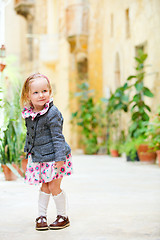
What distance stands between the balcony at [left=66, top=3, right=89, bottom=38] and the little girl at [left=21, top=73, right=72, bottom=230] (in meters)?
11.1

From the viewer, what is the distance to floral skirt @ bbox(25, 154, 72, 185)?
8.69 ft

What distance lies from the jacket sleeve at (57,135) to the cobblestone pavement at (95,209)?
1.39ft

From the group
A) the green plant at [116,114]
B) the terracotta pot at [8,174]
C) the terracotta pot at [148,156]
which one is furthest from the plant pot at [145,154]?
the terracotta pot at [8,174]

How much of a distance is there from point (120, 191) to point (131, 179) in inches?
41.9

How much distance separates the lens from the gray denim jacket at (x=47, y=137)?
104 inches

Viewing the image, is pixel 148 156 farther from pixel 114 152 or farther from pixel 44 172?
pixel 44 172

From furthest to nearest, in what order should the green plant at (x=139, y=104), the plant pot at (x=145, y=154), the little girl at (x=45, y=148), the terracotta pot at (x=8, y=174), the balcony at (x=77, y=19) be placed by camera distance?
the balcony at (x=77, y=19)
the green plant at (x=139, y=104)
the plant pot at (x=145, y=154)
the terracotta pot at (x=8, y=174)
the little girl at (x=45, y=148)

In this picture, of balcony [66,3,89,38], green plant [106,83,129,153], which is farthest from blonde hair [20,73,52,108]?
balcony [66,3,89,38]

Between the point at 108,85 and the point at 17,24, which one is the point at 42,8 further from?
the point at 108,85

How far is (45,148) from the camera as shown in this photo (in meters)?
2.66

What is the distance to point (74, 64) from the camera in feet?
47.7

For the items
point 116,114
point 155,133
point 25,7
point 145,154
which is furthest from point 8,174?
point 25,7

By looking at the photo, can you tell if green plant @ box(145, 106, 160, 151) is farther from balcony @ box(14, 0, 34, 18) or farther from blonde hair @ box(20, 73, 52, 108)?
balcony @ box(14, 0, 34, 18)

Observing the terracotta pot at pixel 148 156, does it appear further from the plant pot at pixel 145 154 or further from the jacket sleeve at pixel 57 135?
the jacket sleeve at pixel 57 135
